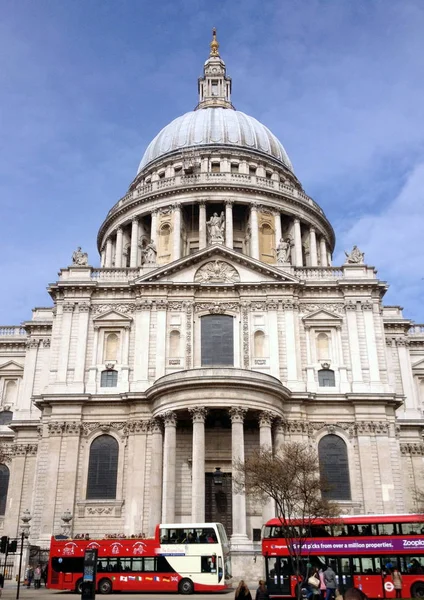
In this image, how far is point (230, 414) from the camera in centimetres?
4069

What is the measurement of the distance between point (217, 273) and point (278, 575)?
23.7m

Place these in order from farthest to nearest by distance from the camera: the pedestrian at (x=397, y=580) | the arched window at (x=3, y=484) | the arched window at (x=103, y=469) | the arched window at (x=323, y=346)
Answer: the arched window at (x=3, y=484)
the arched window at (x=323, y=346)
the arched window at (x=103, y=469)
the pedestrian at (x=397, y=580)

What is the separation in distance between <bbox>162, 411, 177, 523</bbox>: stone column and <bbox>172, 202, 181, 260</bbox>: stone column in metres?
21.4

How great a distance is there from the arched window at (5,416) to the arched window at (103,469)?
14.9m

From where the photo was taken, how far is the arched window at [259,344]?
46.5 metres

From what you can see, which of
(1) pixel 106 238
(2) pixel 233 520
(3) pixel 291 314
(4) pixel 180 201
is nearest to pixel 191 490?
(2) pixel 233 520

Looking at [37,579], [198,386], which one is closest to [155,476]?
[198,386]

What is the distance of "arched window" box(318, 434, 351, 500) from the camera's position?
4281 centimetres

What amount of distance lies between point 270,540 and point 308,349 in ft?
59.7

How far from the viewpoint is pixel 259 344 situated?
1842 inches

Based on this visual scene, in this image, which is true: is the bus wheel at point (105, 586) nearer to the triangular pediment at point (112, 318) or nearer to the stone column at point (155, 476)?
the stone column at point (155, 476)

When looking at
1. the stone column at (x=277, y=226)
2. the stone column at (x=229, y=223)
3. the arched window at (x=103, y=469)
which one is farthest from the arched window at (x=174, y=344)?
the stone column at (x=277, y=226)

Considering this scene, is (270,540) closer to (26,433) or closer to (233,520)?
(233,520)

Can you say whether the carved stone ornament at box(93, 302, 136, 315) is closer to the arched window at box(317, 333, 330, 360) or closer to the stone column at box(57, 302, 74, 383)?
the stone column at box(57, 302, 74, 383)
